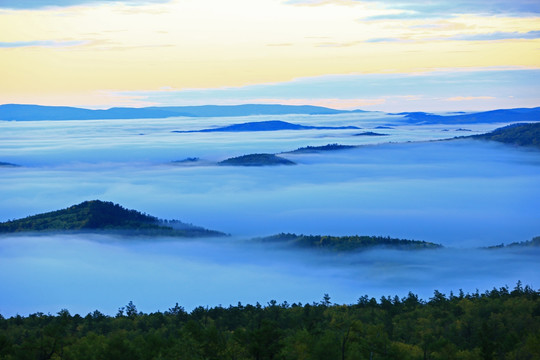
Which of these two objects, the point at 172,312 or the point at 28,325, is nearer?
the point at 28,325

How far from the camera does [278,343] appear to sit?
6619cm

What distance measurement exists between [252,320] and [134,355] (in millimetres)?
40053

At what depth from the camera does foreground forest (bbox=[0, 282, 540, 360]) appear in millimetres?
62500

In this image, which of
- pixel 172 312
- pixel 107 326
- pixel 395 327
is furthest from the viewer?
pixel 172 312

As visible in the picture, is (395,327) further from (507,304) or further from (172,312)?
(172,312)

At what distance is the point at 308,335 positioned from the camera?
68.9 m

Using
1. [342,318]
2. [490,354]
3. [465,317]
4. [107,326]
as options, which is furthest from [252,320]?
[490,354]

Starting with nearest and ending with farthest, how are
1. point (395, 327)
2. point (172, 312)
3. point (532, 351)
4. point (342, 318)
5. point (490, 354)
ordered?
point (532, 351) < point (490, 354) < point (395, 327) < point (342, 318) < point (172, 312)

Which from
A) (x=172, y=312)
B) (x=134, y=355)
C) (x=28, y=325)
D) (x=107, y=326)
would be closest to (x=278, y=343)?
(x=134, y=355)

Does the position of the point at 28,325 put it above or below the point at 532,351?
below

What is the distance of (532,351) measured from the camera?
59750 millimetres

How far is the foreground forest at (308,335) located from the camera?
6250cm

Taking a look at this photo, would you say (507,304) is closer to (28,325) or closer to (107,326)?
(107,326)

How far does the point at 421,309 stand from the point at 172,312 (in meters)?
47.0
